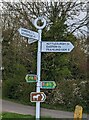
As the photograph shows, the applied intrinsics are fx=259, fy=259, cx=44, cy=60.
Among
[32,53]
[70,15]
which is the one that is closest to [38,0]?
[70,15]

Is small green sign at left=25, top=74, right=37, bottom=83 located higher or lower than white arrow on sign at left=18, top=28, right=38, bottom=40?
lower

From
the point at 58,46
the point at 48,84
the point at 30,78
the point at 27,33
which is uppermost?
the point at 27,33

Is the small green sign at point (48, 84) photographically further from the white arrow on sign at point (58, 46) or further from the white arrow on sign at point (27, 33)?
the white arrow on sign at point (27, 33)

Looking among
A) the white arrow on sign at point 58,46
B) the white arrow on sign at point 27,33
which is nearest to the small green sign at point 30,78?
the white arrow on sign at point 58,46

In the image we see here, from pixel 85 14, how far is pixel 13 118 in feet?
26.8

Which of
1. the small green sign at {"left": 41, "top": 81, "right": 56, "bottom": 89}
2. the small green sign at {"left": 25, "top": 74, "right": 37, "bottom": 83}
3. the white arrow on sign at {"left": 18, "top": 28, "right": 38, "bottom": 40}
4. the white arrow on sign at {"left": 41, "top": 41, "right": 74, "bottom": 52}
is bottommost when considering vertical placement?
the small green sign at {"left": 41, "top": 81, "right": 56, "bottom": 89}

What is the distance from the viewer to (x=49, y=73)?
1295cm

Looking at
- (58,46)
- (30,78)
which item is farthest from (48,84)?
(58,46)

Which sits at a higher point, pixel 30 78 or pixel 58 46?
pixel 58 46

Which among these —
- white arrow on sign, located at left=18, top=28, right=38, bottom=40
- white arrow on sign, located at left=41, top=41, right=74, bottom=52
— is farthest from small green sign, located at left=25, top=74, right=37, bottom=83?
white arrow on sign, located at left=18, top=28, right=38, bottom=40

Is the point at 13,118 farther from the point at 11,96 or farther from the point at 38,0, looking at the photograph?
the point at 38,0

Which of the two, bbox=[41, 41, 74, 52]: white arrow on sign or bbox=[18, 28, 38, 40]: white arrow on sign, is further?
bbox=[41, 41, 74, 52]: white arrow on sign

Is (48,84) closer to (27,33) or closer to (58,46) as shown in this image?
(58,46)

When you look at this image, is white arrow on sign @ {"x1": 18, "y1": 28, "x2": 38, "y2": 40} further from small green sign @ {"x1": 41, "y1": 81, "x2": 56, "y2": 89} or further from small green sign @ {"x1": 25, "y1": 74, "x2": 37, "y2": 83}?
small green sign @ {"x1": 41, "y1": 81, "x2": 56, "y2": 89}
